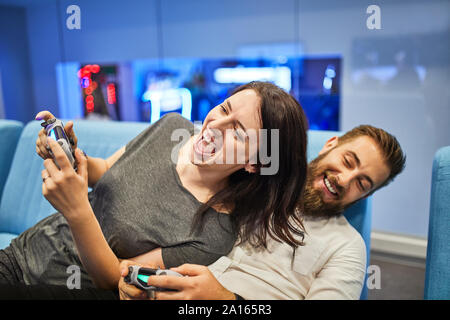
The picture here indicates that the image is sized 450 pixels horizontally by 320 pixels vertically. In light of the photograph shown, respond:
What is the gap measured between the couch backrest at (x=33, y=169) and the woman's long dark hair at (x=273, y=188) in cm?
70

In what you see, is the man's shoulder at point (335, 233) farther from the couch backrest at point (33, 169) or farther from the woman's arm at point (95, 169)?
the couch backrest at point (33, 169)

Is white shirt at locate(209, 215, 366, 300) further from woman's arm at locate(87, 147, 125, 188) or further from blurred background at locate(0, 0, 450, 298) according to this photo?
blurred background at locate(0, 0, 450, 298)

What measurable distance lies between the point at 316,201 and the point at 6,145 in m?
1.33

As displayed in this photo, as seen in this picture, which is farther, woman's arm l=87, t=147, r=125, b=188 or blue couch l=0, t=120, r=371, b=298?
blue couch l=0, t=120, r=371, b=298

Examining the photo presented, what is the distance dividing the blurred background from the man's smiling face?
66 centimetres

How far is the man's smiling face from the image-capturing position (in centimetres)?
96

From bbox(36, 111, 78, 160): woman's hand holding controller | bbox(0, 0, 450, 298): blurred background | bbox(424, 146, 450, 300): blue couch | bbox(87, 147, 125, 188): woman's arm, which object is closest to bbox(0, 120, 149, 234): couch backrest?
bbox(0, 0, 450, 298): blurred background

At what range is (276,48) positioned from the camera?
228 centimetres

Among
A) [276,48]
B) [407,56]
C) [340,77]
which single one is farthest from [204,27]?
[407,56]

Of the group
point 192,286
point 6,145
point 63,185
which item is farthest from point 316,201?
point 6,145

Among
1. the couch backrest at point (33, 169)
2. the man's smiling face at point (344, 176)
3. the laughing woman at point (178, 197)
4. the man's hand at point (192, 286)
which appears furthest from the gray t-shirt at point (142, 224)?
the couch backrest at point (33, 169)

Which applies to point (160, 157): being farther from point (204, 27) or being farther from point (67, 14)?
point (204, 27)

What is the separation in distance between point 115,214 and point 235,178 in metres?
0.29

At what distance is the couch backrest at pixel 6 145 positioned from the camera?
1643 millimetres
